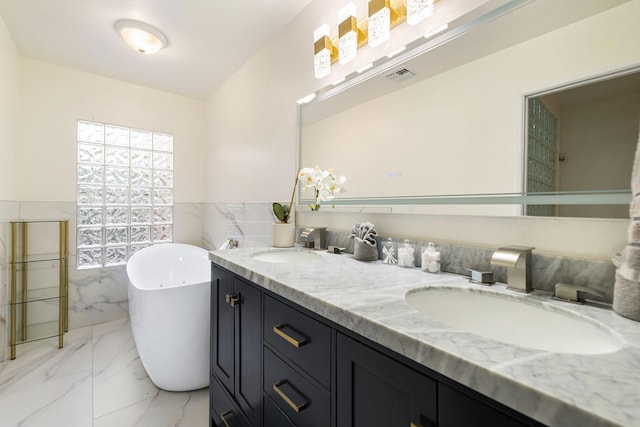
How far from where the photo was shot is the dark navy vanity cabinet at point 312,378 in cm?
49

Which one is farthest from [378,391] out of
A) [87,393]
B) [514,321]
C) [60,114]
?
[60,114]

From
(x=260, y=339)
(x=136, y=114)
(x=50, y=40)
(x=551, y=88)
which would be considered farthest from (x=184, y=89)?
(x=551, y=88)

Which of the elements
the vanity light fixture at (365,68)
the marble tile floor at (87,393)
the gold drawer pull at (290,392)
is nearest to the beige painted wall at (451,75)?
the vanity light fixture at (365,68)

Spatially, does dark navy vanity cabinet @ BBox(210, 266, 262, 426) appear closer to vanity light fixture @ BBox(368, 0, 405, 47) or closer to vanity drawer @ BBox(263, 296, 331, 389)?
vanity drawer @ BBox(263, 296, 331, 389)

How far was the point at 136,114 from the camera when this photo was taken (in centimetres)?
312

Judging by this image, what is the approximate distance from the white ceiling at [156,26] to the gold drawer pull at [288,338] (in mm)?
1944

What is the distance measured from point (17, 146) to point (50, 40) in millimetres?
944

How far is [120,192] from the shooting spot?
302 cm

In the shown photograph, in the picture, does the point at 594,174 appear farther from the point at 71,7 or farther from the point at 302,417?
the point at 71,7

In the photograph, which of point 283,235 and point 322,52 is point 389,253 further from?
point 322,52

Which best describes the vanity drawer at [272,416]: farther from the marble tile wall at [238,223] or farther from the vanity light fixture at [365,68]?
the vanity light fixture at [365,68]

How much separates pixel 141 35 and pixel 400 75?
6.54ft

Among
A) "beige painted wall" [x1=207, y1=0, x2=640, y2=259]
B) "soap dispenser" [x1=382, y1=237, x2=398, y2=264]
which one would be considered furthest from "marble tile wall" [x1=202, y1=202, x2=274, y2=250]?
"soap dispenser" [x1=382, y1=237, x2=398, y2=264]

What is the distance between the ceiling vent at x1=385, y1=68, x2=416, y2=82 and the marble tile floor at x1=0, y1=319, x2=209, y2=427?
2074 millimetres
